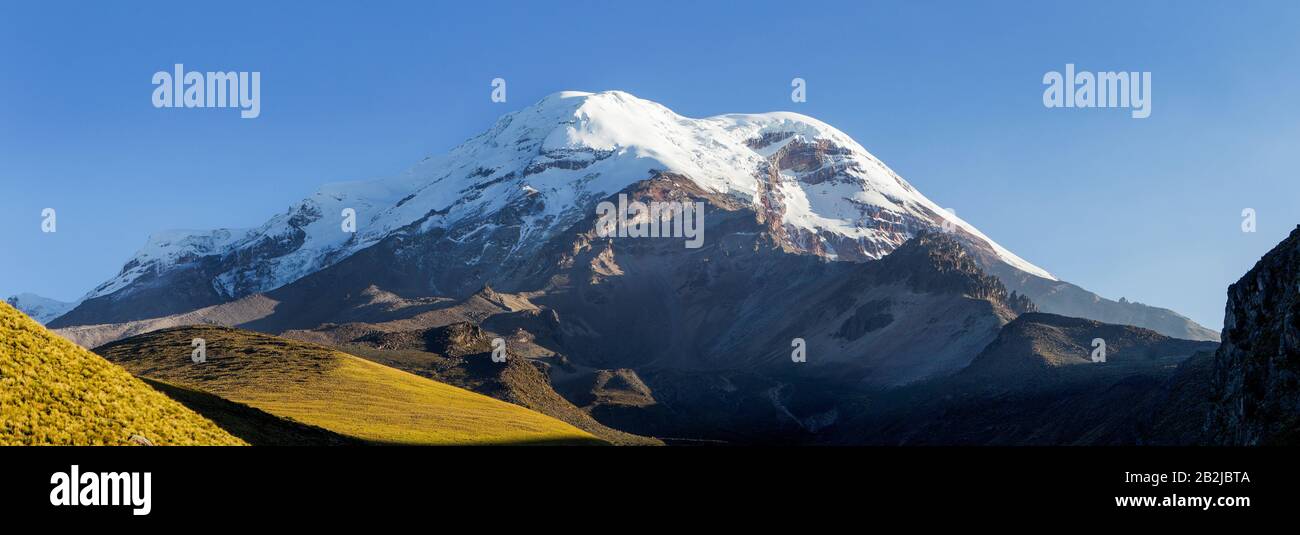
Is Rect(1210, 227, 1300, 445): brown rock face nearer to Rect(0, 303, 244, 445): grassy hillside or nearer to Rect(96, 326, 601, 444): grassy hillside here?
Rect(0, 303, 244, 445): grassy hillside

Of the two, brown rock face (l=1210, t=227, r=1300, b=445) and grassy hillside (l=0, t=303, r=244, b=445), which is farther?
brown rock face (l=1210, t=227, r=1300, b=445)

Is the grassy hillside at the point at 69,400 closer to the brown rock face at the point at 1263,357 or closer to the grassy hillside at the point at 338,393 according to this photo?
the grassy hillside at the point at 338,393

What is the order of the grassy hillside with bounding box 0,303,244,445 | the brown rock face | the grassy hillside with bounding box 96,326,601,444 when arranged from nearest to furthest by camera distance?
the grassy hillside with bounding box 0,303,244,445 < the brown rock face < the grassy hillside with bounding box 96,326,601,444

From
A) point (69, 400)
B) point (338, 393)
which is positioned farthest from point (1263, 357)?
point (338, 393)

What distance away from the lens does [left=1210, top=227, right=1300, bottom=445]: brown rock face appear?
237ft

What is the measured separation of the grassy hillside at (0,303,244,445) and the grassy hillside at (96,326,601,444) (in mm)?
54352

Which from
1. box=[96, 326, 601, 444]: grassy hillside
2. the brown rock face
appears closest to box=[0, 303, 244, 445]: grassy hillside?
box=[96, 326, 601, 444]: grassy hillside

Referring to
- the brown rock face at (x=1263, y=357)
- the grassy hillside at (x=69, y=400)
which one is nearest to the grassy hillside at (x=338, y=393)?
the grassy hillside at (x=69, y=400)

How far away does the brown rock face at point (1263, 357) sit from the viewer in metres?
72.2

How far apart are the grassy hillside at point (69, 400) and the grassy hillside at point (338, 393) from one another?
54.4 m
